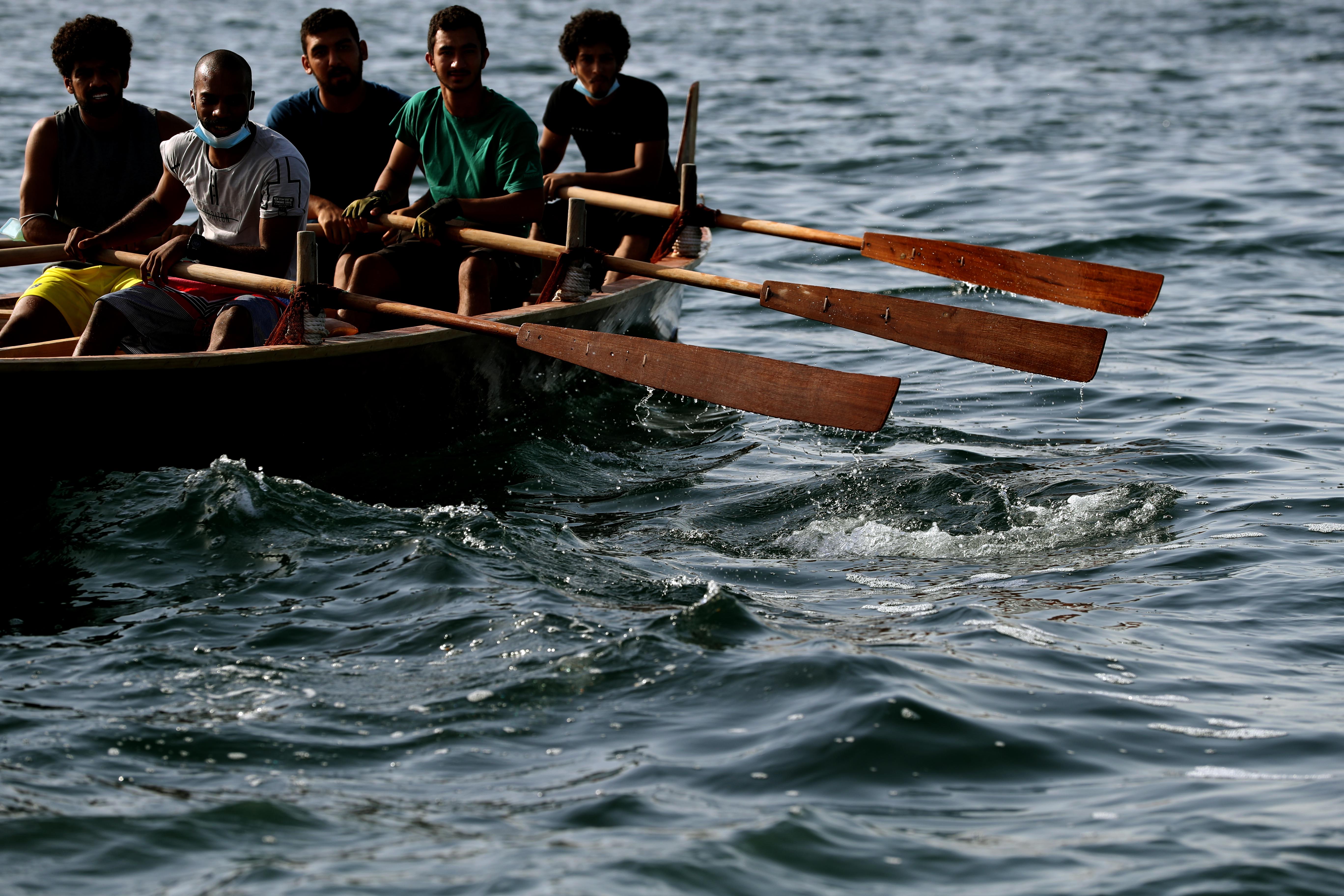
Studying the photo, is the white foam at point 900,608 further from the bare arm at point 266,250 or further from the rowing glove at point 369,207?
the rowing glove at point 369,207

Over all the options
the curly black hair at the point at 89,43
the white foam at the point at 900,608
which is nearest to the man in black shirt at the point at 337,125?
the curly black hair at the point at 89,43

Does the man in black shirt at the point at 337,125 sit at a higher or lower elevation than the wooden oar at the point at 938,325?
higher

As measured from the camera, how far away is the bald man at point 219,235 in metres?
5.36

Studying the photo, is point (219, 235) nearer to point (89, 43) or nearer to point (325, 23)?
point (89, 43)

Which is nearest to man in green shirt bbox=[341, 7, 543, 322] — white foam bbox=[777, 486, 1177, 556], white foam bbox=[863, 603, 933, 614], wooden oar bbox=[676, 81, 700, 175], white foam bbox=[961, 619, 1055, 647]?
white foam bbox=[777, 486, 1177, 556]

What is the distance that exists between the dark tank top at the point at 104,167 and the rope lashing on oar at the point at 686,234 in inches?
102

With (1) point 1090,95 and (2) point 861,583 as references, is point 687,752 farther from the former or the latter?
(1) point 1090,95

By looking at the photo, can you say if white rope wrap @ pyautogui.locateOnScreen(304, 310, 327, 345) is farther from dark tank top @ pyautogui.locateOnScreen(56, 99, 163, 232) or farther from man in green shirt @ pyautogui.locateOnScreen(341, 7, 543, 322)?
dark tank top @ pyautogui.locateOnScreen(56, 99, 163, 232)

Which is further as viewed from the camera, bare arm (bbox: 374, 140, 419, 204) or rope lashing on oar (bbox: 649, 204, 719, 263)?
rope lashing on oar (bbox: 649, 204, 719, 263)

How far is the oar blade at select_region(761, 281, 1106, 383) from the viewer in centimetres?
577

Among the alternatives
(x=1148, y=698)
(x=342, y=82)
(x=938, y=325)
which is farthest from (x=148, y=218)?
(x=1148, y=698)

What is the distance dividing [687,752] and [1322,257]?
28.0ft

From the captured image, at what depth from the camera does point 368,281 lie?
643cm

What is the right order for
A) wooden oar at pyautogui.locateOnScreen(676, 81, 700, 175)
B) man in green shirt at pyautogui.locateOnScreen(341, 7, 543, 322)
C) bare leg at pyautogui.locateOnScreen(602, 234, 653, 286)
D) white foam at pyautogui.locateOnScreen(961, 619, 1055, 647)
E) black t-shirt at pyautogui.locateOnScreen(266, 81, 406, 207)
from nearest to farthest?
white foam at pyautogui.locateOnScreen(961, 619, 1055, 647) → man in green shirt at pyautogui.locateOnScreen(341, 7, 543, 322) → black t-shirt at pyautogui.locateOnScreen(266, 81, 406, 207) → bare leg at pyautogui.locateOnScreen(602, 234, 653, 286) → wooden oar at pyautogui.locateOnScreen(676, 81, 700, 175)
